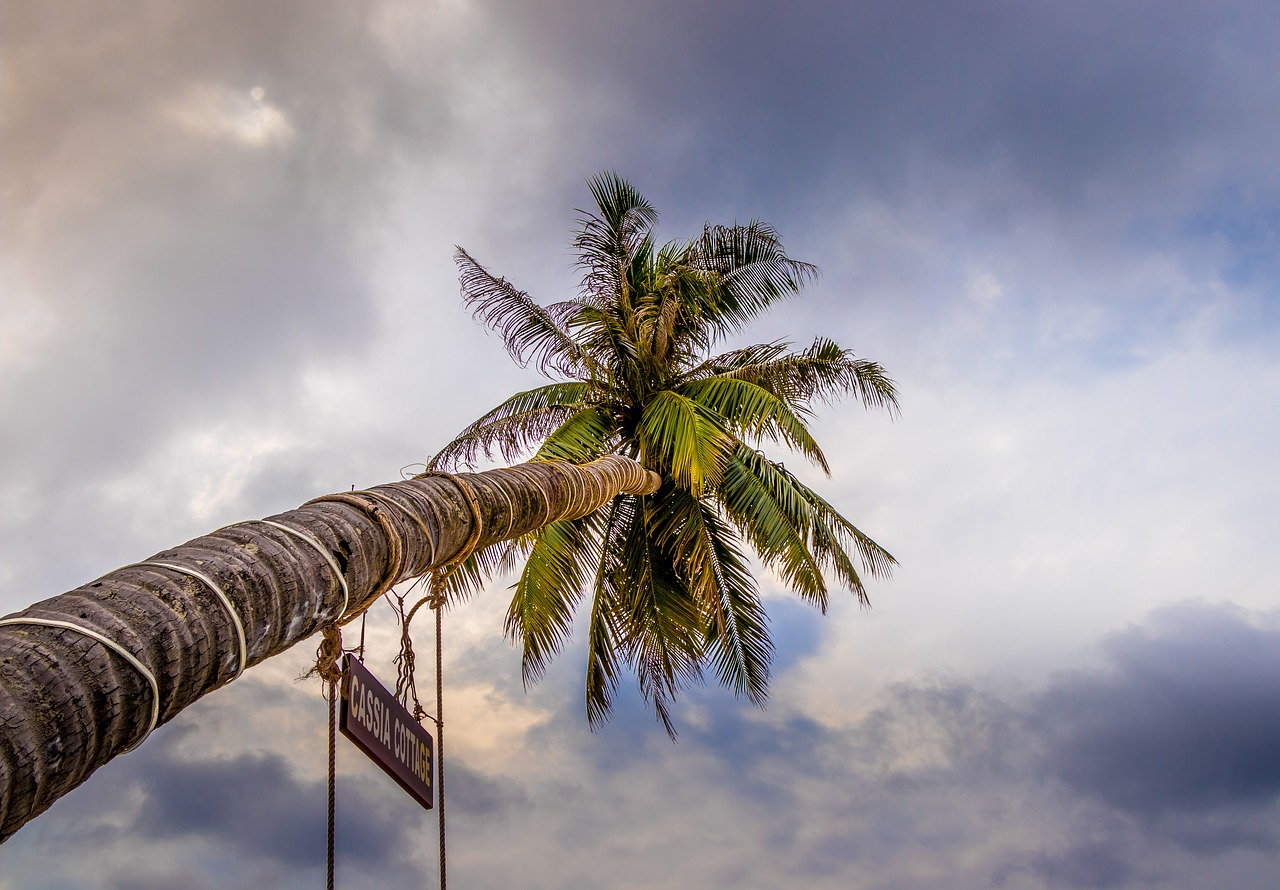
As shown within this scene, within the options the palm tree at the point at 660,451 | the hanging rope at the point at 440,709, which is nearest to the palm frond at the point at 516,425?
the palm tree at the point at 660,451

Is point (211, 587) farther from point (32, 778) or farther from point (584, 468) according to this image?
point (584, 468)

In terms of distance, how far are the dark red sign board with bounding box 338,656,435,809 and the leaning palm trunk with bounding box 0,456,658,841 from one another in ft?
0.77

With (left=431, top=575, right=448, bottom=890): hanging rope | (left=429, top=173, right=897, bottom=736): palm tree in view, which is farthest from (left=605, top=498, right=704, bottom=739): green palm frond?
(left=431, top=575, right=448, bottom=890): hanging rope

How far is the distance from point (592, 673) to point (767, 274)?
505cm

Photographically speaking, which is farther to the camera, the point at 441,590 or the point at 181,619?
the point at 441,590

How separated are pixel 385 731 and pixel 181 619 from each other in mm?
991

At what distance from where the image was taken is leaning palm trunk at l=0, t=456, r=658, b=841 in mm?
1818

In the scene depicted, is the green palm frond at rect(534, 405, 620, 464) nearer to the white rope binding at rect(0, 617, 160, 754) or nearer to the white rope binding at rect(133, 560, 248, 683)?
the white rope binding at rect(133, 560, 248, 683)

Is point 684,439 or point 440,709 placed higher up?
point 684,439

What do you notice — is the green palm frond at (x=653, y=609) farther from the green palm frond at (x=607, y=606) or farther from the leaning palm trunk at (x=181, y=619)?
the leaning palm trunk at (x=181, y=619)

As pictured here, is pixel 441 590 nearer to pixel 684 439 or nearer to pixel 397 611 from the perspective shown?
pixel 397 611

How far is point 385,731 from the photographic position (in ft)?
9.67

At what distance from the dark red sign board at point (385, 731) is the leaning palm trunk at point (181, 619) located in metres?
0.24

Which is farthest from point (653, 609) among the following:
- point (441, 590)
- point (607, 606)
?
point (441, 590)
